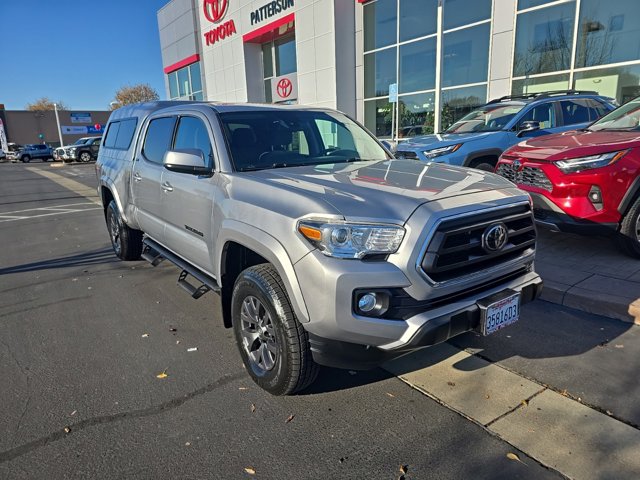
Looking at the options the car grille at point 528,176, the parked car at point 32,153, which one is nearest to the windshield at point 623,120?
the car grille at point 528,176

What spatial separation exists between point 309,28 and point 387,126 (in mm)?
5183

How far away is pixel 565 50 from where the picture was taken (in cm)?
1112

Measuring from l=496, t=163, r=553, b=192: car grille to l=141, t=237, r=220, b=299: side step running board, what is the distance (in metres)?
3.82

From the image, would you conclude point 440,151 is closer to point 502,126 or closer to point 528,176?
point 502,126

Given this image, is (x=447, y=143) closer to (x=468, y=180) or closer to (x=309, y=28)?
(x=468, y=180)

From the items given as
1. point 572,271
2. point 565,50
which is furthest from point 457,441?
point 565,50

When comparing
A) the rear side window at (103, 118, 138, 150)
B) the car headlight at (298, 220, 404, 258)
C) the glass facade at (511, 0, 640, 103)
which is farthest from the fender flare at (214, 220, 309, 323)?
the glass facade at (511, 0, 640, 103)

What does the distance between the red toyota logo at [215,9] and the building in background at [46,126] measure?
5188 cm

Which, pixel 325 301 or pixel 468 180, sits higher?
pixel 468 180

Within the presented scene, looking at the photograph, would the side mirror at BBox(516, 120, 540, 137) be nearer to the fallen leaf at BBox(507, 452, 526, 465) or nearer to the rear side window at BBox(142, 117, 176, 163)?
the rear side window at BBox(142, 117, 176, 163)

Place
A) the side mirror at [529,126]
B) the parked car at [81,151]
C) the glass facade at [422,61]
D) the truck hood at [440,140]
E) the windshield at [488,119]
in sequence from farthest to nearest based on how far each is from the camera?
the parked car at [81,151], the glass facade at [422,61], the windshield at [488,119], the truck hood at [440,140], the side mirror at [529,126]

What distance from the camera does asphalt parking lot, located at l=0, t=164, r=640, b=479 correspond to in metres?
2.33

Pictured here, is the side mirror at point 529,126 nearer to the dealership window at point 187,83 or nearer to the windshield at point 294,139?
the windshield at point 294,139

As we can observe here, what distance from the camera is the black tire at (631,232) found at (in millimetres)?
4594
